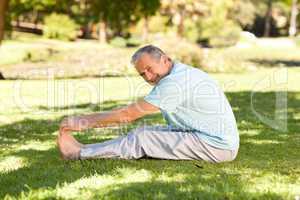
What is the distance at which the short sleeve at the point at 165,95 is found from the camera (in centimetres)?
680

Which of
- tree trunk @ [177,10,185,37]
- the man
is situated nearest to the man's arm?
the man

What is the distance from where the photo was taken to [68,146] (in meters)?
7.27

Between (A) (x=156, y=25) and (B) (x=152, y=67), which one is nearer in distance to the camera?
(B) (x=152, y=67)

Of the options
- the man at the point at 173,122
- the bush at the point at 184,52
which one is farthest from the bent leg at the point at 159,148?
the bush at the point at 184,52

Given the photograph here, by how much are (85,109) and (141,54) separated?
7.91 m

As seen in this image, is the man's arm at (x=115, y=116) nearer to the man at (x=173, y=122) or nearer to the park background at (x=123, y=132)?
the man at (x=173, y=122)

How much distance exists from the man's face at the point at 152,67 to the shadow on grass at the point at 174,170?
0.90 m

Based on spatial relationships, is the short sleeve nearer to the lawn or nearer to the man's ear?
the man's ear

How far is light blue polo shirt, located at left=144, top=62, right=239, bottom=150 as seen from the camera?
22.9ft

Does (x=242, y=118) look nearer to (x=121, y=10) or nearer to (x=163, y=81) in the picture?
(x=163, y=81)

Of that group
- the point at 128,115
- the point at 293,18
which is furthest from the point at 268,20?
the point at 128,115

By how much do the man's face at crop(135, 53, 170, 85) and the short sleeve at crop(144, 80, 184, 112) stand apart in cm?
10

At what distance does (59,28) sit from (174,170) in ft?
170

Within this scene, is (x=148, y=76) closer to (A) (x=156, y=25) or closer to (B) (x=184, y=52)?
(B) (x=184, y=52)
